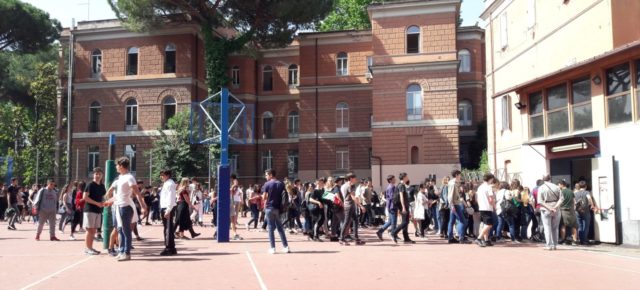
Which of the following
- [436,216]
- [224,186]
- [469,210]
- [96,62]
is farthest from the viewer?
[96,62]

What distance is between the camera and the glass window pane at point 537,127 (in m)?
18.2

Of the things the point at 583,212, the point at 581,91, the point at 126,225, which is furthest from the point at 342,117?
the point at 126,225

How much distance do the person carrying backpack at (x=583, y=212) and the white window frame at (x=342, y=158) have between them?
95.1ft

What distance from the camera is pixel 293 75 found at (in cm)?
4738

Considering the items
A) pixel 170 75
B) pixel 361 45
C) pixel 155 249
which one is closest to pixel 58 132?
pixel 170 75

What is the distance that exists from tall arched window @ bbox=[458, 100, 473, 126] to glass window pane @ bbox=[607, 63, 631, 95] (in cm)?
3004

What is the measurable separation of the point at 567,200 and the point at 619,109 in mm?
2868

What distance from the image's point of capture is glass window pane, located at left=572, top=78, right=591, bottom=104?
52.0ft

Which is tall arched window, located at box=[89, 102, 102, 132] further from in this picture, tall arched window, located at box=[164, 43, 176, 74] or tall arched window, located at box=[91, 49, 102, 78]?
tall arched window, located at box=[164, 43, 176, 74]

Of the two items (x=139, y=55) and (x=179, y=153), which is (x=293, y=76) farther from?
(x=179, y=153)

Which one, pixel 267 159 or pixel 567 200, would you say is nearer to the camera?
pixel 567 200

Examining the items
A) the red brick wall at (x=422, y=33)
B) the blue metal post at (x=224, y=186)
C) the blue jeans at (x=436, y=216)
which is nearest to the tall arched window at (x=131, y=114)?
the red brick wall at (x=422, y=33)

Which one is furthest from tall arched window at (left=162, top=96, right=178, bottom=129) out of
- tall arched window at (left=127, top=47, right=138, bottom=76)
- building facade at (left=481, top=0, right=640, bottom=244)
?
building facade at (left=481, top=0, right=640, bottom=244)

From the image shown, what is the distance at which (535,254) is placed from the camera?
12.0 metres
